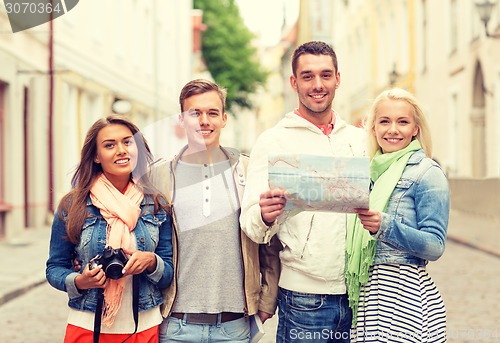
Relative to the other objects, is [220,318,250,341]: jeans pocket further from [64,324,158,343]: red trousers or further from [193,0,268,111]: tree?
[193,0,268,111]: tree

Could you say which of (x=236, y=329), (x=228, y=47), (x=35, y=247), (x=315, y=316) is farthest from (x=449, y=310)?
(x=228, y=47)

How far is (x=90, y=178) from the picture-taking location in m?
3.22

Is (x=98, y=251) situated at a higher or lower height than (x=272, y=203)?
lower

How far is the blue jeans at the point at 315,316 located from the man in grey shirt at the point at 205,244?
0.14 metres

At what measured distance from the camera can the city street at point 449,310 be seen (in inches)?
272

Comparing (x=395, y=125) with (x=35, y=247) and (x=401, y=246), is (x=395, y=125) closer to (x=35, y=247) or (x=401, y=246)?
(x=401, y=246)

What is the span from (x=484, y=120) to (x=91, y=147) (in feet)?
62.4

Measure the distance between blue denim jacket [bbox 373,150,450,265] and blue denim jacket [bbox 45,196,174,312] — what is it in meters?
0.80

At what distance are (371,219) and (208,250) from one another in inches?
26.6

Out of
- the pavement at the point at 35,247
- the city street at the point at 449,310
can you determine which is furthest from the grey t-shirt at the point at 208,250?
the pavement at the point at 35,247

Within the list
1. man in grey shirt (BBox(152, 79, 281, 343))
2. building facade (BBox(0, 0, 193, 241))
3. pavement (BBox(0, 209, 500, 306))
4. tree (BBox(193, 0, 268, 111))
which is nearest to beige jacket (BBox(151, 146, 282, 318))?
man in grey shirt (BBox(152, 79, 281, 343))

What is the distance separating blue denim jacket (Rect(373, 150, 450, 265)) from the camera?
303cm

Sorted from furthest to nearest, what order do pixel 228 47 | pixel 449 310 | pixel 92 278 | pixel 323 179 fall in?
pixel 228 47 → pixel 449 310 → pixel 92 278 → pixel 323 179

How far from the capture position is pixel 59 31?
17297 mm
